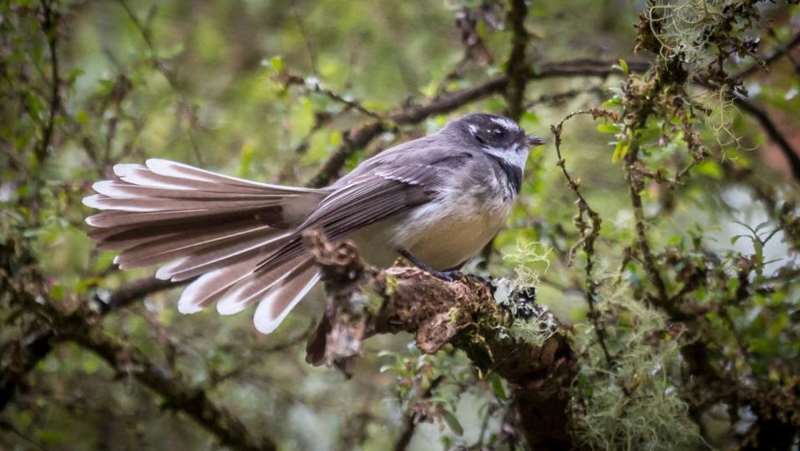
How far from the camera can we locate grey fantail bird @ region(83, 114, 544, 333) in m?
3.89

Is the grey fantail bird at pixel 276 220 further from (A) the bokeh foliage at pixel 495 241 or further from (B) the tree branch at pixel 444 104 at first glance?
(B) the tree branch at pixel 444 104

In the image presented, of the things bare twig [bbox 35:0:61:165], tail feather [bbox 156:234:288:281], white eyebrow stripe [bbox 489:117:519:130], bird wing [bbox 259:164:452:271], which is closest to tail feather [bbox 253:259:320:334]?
bird wing [bbox 259:164:452:271]

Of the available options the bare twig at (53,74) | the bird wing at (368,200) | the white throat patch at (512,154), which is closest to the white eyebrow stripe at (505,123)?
the white throat patch at (512,154)

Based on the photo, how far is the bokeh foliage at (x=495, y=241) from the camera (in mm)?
3434

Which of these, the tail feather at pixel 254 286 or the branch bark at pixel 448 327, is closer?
the branch bark at pixel 448 327

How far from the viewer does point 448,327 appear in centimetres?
286

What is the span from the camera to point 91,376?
570 centimetres

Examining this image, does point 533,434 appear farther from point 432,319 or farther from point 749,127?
point 749,127

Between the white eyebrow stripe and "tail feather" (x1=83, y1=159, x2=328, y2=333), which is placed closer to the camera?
"tail feather" (x1=83, y1=159, x2=328, y2=333)

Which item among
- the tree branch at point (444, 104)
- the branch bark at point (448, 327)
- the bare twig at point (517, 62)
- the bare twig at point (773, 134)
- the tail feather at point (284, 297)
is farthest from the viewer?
the bare twig at point (773, 134)

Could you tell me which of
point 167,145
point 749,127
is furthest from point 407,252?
point 749,127

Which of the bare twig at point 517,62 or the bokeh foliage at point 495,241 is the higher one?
the bare twig at point 517,62

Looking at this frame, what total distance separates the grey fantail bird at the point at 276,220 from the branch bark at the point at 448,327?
1.77ft

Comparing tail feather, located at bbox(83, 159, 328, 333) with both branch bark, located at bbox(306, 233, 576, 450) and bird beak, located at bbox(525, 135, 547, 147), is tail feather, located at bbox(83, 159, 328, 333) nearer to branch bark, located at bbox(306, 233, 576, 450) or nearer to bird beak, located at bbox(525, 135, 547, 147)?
branch bark, located at bbox(306, 233, 576, 450)
